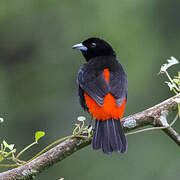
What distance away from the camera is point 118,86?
172 inches

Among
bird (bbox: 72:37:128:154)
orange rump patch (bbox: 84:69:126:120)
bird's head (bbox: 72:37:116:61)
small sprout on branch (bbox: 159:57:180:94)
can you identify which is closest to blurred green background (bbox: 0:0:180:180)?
bird's head (bbox: 72:37:116:61)

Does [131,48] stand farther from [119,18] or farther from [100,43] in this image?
[100,43]

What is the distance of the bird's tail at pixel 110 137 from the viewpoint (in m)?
3.75

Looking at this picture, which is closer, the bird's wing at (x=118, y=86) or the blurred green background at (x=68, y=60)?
the bird's wing at (x=118, y=86)

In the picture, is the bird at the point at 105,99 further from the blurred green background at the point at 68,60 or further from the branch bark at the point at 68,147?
the blurred green background at the point at 68,60

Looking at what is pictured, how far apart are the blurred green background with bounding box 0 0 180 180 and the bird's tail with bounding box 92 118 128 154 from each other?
3.43 m

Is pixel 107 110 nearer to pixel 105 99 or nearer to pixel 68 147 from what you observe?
pixel 105 99

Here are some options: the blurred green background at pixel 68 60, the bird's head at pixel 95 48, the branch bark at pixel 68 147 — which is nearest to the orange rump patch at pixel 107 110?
the branch bark at pixel 68 147

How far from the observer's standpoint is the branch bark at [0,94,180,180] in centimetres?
323

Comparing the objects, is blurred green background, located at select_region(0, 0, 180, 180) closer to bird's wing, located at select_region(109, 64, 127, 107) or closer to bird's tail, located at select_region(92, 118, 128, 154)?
bird's wing, located at select_region(109, 64, 127, 107)

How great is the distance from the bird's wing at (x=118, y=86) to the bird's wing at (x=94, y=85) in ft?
0.23

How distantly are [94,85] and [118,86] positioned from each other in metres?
0.24

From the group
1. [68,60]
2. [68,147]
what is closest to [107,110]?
[68,147]

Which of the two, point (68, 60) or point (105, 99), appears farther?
point (68, 60)
